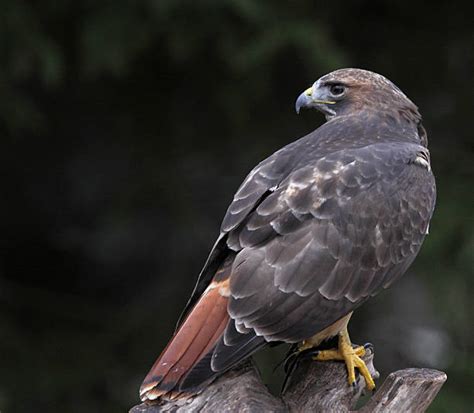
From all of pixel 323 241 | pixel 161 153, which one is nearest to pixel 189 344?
pixel 323 241

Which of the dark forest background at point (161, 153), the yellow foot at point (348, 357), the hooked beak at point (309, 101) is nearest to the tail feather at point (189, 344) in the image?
the yellow foot at point (348, 357)

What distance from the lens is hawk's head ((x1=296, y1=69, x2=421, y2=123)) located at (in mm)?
4801

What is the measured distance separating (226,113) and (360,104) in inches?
88.7

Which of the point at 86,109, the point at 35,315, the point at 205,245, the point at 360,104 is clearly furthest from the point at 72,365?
the point at 360,104

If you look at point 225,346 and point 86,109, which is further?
point 86,109

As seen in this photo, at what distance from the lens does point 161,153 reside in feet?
23.6

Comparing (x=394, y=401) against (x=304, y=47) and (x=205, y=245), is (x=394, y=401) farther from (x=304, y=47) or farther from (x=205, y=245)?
(x=205, y=245)

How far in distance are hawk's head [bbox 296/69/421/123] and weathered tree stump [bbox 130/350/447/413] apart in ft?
3.79

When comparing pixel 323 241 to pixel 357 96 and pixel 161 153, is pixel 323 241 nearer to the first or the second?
pixel 357 96

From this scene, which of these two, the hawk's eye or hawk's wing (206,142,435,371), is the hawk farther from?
the hawk's eye

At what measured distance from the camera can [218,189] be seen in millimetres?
7363

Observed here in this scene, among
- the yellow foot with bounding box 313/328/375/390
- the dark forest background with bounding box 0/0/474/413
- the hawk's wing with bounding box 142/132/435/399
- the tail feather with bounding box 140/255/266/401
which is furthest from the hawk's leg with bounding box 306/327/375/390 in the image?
the dark forest background with bounding box 0/0/474/413

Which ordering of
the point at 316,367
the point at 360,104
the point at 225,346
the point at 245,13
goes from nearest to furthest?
the point at 225,346, the point at 316,367, the point at 360,104, the point at 245,13

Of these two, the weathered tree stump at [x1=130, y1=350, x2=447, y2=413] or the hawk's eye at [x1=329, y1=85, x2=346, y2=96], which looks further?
the hawk's eye at [x1=329, y1=85, x2=346, y2=96]
